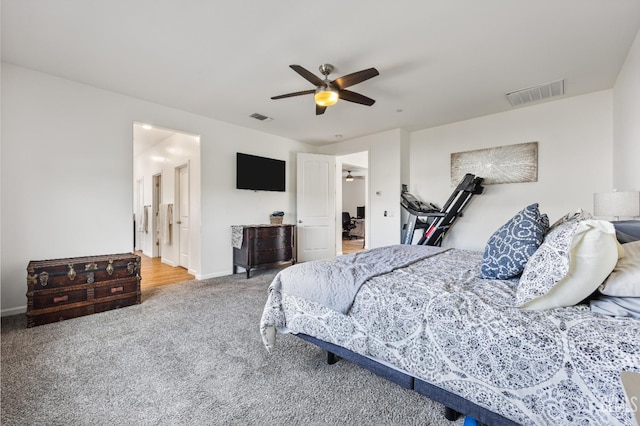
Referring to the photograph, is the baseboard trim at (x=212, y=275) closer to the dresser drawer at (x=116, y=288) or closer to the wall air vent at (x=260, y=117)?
the dresser drawer at (x=116, y=288)

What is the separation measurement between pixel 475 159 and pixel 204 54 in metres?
4.06

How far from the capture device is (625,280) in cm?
109

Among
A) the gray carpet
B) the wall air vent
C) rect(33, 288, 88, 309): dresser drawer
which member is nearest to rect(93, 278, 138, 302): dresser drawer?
rect(33, 288, 88, 309): dresser drawer

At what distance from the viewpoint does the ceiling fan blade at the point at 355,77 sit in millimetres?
2400

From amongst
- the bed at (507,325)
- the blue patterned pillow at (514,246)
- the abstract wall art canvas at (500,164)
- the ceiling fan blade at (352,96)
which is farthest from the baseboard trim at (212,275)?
the abstract wall art canvas at (500,164)

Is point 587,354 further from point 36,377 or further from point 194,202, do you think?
point 194,202

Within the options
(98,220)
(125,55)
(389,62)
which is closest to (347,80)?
(389,62)

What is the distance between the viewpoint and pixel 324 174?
571 centimetres

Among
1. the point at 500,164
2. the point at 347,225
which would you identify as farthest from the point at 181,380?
the point at 347,225

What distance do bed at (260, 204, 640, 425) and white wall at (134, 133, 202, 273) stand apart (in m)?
3.43

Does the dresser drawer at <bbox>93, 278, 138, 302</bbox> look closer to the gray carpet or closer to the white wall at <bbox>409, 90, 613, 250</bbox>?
the gray carpet

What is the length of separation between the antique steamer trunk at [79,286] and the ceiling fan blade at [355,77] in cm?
302

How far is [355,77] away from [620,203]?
250 centimetres

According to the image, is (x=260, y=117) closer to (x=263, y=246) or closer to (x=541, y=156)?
(x=263, y=246)
